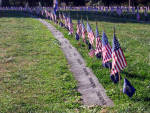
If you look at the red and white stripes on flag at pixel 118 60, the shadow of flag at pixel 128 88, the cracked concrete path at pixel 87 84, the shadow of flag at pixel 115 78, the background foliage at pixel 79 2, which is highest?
the background foliage at pixel 79 2

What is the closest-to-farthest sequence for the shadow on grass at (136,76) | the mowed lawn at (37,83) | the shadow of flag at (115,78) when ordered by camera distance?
the mowed lawn at (37,83) < the shadow of flag at (115,78) < the shadow on grass at (136,76)

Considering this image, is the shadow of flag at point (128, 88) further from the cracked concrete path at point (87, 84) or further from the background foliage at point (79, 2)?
the background foliage at point (79, 2)

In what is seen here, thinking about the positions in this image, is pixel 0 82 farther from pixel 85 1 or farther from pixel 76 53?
pixel 85 1

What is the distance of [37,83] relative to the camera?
877 cm

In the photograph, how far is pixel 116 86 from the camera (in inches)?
325

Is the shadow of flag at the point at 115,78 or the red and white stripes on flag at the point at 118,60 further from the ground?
the red and white stripes on flag at the point at 118,60

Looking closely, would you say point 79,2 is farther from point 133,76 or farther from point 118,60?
point 118,60

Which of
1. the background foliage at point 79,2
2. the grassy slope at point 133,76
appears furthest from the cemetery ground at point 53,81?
the background foliage at point 79,2

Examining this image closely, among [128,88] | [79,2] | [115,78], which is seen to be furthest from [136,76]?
[79,2]

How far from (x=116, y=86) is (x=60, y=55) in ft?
16.7

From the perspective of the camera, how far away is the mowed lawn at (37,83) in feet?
22.9

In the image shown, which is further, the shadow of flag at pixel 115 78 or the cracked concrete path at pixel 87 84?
the shadow of flag at pixel 115 78

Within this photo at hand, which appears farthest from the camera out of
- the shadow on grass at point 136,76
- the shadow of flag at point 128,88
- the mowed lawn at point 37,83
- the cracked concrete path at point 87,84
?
the shadow on grass at point 136,76

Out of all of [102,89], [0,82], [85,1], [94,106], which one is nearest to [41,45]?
[0,82]
